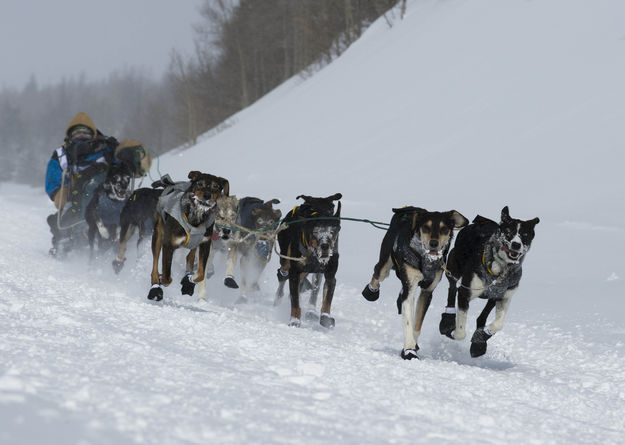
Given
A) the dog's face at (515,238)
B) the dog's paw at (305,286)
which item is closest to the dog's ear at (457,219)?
the dog's face at (515,238)

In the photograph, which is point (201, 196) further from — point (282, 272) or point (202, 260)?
point (282, 272)

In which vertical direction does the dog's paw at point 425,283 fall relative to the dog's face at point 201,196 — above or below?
below

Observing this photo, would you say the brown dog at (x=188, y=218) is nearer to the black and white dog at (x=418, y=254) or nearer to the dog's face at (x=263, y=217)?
the black and white dog at (x=418, y=254)

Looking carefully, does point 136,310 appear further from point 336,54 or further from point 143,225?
point 336,54

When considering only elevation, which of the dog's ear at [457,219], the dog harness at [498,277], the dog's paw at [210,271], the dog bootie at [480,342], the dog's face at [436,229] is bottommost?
the dog bootie at [480,342]

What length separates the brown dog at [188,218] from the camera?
6.92m

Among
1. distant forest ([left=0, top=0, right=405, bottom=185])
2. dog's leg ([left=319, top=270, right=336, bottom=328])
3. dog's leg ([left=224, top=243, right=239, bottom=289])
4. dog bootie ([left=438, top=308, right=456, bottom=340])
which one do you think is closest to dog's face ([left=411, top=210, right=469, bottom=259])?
dog bootie ([left=438, top=308, right=456, bottom=340])

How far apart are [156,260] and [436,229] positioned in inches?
119

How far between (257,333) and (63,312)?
1.56m

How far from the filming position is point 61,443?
8.82ft

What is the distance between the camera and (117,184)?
10.1 metres

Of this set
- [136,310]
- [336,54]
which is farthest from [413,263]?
[336,54]

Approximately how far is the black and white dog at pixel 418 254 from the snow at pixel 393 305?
35 cm

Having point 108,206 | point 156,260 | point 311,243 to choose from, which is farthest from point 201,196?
point 108,206
